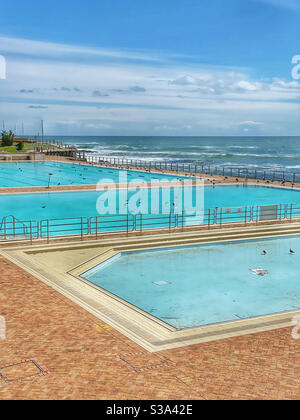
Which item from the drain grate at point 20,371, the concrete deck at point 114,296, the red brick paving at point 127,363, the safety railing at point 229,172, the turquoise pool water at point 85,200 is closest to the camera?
the red brick paving at point 127,363

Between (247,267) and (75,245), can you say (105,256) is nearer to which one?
(75,245)

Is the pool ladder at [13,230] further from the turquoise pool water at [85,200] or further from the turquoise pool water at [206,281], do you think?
the turquoise pool water at [206,281]

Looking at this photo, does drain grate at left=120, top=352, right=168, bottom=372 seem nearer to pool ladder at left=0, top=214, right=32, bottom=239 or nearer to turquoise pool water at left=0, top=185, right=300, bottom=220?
pool ladder at left=0, top=214, right=32, bottom=239

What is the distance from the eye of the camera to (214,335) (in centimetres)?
789

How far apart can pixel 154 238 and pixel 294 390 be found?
1001 cm

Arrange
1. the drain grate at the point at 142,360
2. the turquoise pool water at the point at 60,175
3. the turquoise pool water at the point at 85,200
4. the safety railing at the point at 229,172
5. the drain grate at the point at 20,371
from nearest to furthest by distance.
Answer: the drain grate at the point at 20,371 < the drain grate at the point at 142,360 < the turquoise pool water at the point at 85,200 < the turquoise pool water at the point at 60,175 < the safety railing at the point at 229,172

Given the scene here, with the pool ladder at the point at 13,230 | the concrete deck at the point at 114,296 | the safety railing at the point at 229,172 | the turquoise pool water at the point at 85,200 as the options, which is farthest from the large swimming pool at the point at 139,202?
the safety railing at the point at 229,172

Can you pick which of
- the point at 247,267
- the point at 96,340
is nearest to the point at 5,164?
the point at 247,267

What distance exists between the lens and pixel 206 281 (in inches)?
485

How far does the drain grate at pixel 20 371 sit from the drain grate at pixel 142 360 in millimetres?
1195

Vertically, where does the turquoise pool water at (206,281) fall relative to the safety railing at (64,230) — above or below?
below

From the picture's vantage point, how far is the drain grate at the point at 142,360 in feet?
21.5

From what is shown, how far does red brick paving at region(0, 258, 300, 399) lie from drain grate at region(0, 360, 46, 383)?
10 cm

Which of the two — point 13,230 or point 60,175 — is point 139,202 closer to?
point 13,230
